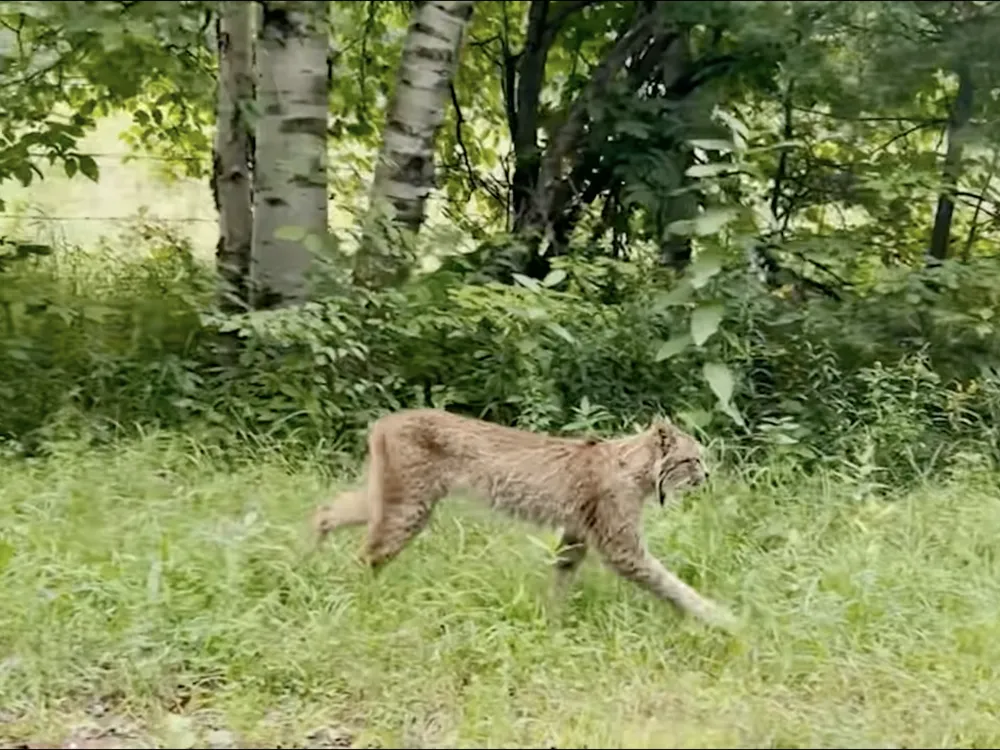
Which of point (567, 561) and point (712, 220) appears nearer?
point (567, 561)

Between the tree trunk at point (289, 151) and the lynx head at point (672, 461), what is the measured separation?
136 cm

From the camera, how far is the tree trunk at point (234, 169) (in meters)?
4.64

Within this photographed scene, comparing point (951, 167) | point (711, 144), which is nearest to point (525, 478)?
point (711, 144)

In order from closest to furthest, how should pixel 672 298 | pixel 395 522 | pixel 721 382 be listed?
pixel 395 522
pixel 672 298
pixel 721 382

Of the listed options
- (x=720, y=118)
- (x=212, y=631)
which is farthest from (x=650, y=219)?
(x=212, y=631)

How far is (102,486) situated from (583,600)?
173cm

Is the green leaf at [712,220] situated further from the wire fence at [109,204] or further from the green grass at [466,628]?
the wire fence at [109,204]

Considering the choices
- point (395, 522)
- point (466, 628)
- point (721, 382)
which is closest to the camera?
point (466, 628)

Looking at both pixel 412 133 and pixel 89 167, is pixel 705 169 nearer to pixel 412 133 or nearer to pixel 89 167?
pixel 412 133

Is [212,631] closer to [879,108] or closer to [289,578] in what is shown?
[289,578]

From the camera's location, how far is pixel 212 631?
13.1 ft

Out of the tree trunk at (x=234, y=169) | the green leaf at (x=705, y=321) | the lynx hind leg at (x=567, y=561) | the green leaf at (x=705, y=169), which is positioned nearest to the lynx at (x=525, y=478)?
the lynx hind leg at (x=567, y=561)

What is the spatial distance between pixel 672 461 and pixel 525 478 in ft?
1.45

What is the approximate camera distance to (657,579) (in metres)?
4.26
